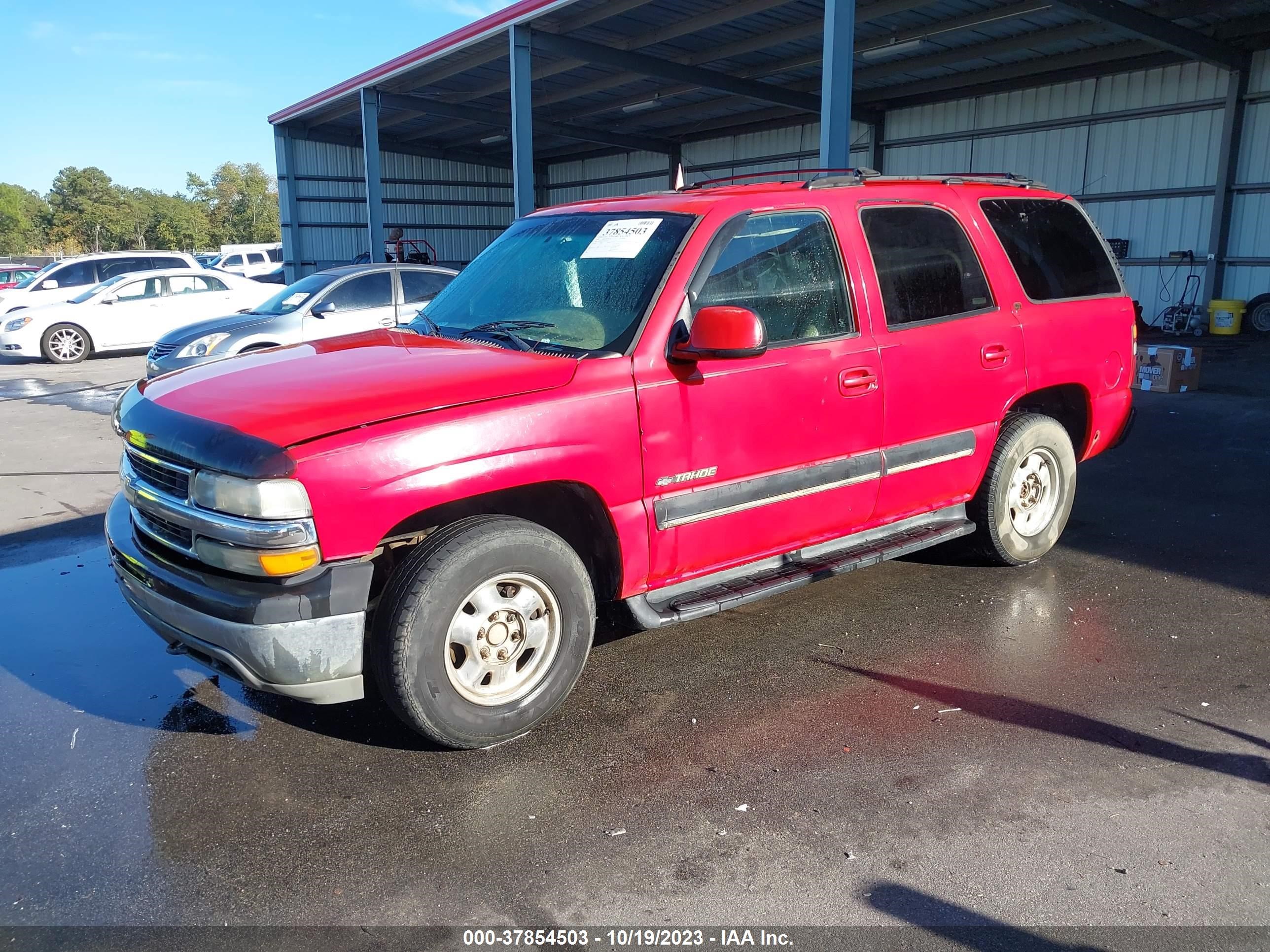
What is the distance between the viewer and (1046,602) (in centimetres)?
477

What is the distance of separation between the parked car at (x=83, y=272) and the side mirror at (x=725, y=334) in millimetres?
17106

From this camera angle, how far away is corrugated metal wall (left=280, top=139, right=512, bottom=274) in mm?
27609

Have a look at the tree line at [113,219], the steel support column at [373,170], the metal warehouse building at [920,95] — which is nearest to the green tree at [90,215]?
the tree line at [113,219]

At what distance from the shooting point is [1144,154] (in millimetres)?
18391

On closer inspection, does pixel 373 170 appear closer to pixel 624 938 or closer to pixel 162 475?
Answer: pixel 162 475

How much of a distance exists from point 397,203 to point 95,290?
1409cm

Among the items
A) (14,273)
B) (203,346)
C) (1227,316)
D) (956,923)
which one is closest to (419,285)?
(203,346)

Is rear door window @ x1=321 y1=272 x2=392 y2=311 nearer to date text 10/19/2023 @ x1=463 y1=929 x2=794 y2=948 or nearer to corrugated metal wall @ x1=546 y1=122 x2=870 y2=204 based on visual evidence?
date text 10/19/2023 @ x1=463 y1=929 x2=794 y2=948

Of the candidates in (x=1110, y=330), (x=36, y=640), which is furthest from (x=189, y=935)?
(x=1110, y=330)

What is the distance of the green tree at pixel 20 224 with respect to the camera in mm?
71000

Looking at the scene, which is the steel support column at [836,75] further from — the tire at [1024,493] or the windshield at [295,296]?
the tire at [1024,493]

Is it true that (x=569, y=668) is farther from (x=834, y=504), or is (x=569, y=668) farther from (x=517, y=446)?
(x=834, y=504)

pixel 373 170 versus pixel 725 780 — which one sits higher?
pixel 373 170

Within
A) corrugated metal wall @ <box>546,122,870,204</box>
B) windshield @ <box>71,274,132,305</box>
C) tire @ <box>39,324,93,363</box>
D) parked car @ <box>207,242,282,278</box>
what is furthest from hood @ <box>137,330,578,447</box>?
parked car @ <box>207,242,282,278</box>
